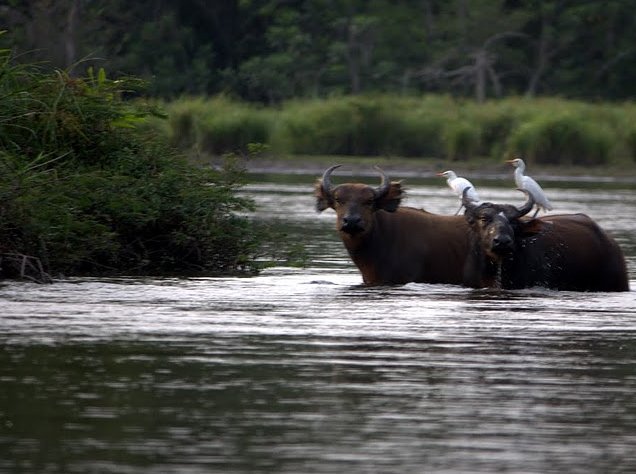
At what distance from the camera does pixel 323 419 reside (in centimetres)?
758

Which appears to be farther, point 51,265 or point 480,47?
point 480,47

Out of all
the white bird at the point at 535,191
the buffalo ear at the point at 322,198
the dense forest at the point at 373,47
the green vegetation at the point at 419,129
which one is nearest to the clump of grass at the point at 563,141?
the green vegetation at the point at 419,129

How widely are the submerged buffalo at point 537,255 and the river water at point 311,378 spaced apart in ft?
0.77

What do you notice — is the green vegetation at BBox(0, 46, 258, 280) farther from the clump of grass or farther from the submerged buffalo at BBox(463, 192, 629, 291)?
the clump of grass

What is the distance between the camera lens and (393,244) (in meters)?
13.4

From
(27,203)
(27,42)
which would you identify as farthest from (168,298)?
(27,42)

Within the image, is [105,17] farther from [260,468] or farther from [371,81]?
[260,468]

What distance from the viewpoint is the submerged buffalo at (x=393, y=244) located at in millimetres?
13336

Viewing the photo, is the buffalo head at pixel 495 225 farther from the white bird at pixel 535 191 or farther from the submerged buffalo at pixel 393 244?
the white bird at pixel 535 191

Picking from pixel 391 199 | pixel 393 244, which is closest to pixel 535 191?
pixel 391 199

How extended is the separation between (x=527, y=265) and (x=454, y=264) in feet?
2.15

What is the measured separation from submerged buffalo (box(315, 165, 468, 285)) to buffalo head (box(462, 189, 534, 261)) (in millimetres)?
324

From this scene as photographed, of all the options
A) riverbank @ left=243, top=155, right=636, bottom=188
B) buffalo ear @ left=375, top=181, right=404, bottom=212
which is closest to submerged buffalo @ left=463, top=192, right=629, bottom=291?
buffalo ear @ left=375, top=181, right=404, bottom=212

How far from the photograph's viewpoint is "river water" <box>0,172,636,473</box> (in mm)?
6898
